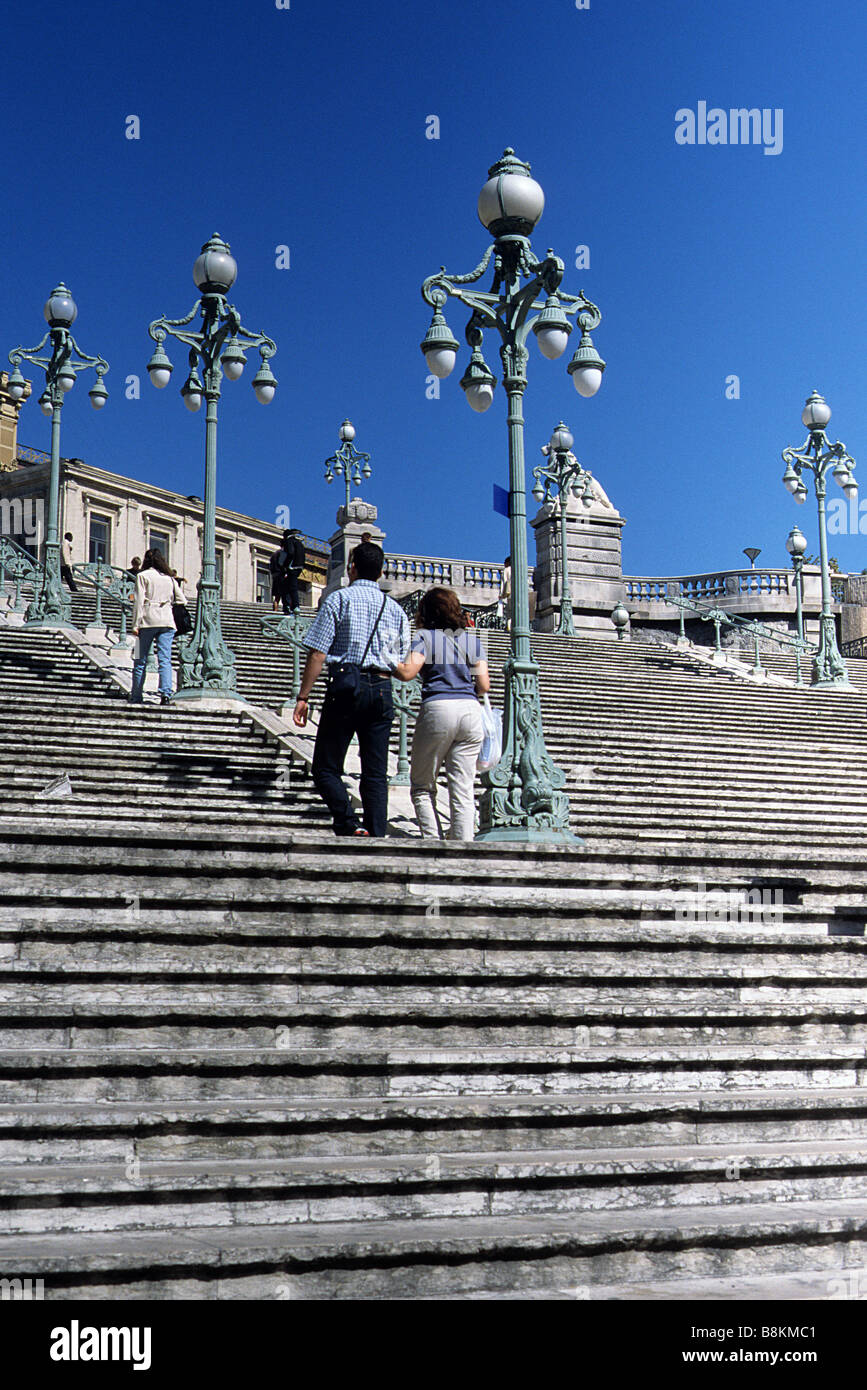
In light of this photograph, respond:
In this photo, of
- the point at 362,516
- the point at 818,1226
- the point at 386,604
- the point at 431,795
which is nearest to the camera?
the point at 818,1226

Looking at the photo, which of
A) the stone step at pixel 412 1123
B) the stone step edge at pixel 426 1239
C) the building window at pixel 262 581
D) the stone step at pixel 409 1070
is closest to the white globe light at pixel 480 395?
the stone step at pixel 409 1070

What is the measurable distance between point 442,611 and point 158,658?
224 inches

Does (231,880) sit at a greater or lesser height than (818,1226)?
greater

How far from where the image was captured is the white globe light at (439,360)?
36.1ft

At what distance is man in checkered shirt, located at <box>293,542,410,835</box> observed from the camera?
8578mm

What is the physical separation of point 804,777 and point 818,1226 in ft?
29.0

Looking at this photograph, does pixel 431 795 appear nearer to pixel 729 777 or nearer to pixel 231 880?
pixel 231 880

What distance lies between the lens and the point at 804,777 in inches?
533

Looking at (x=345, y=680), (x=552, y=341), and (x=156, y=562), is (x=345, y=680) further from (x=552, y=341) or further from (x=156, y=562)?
(x=156, y=562)

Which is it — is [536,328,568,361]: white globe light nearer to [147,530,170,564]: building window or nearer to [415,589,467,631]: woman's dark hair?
[415,589,467,631]: woman's dark hair
